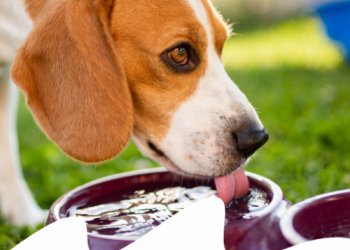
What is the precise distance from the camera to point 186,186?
220cm

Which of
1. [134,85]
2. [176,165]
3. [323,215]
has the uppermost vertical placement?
[134,85]

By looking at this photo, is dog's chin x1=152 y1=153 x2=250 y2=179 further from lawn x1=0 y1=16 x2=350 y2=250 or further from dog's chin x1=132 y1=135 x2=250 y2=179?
lawn x1=0 y1=16 x2=350 y2=250

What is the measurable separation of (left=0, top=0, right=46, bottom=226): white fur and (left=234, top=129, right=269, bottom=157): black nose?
4.28ft

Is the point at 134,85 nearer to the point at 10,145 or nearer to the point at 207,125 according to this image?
the point at 207,125

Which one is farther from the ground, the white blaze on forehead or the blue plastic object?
the white blaze on forehead

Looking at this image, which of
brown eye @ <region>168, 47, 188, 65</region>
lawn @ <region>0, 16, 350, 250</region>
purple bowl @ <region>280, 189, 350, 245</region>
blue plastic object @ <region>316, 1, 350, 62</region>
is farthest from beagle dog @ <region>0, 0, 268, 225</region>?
blue plastic object @ <region>316, 1, 350, 62</region>

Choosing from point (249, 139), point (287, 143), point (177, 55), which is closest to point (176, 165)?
point (249, 139)

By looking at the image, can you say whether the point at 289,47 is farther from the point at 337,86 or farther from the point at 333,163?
the point at 333,163

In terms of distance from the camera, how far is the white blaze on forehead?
2.13 m

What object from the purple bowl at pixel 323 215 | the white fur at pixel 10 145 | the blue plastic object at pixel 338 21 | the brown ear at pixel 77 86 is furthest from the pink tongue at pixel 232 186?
the blue plastic object at pixel 338 21

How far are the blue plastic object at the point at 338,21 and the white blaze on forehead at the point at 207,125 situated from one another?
4.70 m

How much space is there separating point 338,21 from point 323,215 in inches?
216

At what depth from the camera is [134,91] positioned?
2.26 metres

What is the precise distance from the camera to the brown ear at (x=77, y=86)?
212 centimetres
